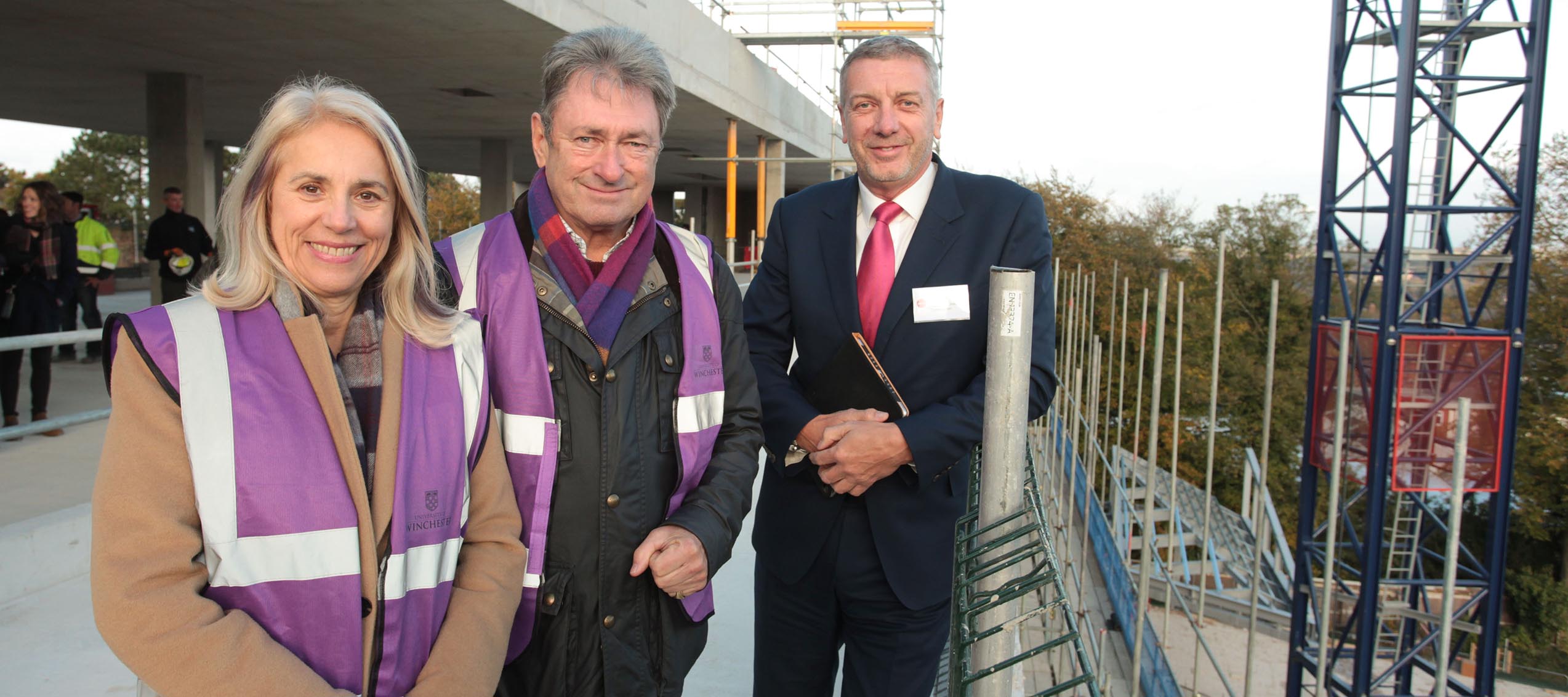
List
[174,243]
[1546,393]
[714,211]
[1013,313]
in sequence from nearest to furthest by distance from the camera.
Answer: [1013,313]
[174,243]
[1546,393]
[714,211]

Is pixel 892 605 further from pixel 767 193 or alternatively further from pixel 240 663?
pixel 767 193

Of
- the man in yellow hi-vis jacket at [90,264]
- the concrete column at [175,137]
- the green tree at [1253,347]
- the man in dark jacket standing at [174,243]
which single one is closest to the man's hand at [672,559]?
the man in dark jacket standing at [174,243]

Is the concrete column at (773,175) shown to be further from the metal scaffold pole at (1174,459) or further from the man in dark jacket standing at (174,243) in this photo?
the metal scaffold pole at (1174,459)

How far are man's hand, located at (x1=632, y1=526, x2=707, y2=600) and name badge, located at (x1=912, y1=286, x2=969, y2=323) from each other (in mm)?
706

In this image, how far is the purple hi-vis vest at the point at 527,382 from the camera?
5.31 feet

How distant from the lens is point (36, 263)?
275 inches

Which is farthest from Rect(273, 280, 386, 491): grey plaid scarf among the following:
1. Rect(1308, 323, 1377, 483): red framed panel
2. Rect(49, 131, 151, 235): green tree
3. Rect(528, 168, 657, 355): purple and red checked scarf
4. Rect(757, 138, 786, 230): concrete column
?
Rect(49, 131, 151, 235): green tree

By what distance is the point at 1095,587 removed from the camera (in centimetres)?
1328

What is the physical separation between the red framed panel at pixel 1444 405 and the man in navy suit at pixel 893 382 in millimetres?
12728

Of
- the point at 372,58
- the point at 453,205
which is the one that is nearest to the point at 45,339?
the point at 372,58

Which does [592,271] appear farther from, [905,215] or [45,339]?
[45,339]

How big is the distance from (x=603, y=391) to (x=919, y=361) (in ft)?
2.35

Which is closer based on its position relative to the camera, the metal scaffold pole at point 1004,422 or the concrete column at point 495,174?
the metal scaffold pole at point 1004,422

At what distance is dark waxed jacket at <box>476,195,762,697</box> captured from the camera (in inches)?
65.7
